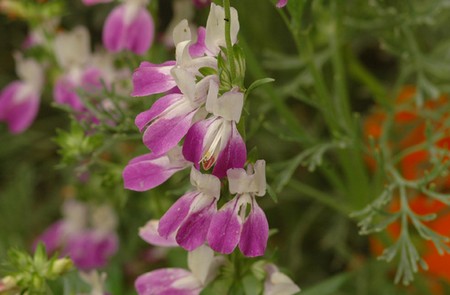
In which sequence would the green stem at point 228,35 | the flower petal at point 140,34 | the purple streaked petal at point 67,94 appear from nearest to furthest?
the green stem at point 228,35
the flower petal at point 140,34
the purple streaked petal at point 67,94

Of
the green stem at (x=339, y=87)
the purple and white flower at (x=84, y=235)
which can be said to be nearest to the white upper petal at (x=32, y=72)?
the purple and white flower at (x=84, y=235)

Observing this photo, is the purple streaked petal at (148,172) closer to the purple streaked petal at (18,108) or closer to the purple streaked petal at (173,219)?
the purple streaked petal at (173,219)

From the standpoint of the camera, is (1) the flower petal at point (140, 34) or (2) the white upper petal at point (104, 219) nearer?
(1) the flower petal at point (140, 34)

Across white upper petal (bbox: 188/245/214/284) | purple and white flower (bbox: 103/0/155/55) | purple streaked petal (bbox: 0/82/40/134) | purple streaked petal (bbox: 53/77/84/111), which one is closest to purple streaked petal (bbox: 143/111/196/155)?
white upper petal (bbox: 188/245/214/284)

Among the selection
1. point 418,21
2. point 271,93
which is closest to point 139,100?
point 271,93

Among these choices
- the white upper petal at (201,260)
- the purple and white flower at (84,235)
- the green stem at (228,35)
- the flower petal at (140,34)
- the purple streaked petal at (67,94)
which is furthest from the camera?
the purple and white flower at (84,235)

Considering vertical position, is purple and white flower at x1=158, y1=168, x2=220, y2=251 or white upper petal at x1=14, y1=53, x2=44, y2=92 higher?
purple and white flower at x1=158, y1=168, x2=220, y2=251

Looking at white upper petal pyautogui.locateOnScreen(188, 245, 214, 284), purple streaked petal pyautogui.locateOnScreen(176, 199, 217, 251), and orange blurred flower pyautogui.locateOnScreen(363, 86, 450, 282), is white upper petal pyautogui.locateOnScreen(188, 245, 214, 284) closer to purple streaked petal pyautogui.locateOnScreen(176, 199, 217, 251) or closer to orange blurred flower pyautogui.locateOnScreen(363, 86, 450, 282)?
purple streaked petal pyautogui.locateOnScreen(176, 199, 217, 251)
